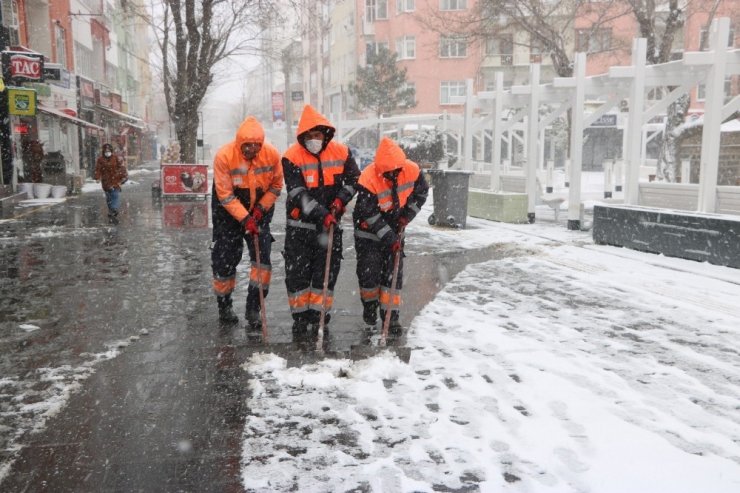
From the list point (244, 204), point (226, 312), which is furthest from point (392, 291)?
point (226, 312)

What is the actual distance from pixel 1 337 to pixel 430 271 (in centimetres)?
516

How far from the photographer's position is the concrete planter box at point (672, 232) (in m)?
9.21

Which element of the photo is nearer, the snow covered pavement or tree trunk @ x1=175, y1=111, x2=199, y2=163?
the snow covered pavement

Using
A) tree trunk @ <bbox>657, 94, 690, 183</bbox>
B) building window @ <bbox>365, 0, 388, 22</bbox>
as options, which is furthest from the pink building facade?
tree trunk @ <bbox>657, 94, 690, 183</bbox>

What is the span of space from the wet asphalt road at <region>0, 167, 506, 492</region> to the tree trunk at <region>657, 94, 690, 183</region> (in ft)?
42.3

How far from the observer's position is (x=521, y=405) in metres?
4.39

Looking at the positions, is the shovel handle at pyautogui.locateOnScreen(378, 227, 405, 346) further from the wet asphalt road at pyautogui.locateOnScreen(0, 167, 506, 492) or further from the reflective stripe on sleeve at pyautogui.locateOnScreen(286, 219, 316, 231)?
the reflective stripe on sleeve at pyautogui.locateOnScreen(286, 219, 316, 231)

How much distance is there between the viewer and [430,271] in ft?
30.2

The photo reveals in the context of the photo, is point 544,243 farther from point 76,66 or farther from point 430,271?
point 76,66

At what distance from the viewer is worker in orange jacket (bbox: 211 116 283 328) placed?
5863 millimetres

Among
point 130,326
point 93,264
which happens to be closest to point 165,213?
point 93,264

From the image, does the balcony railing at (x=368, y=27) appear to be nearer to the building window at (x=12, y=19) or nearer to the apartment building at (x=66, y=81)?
the apartment building at (x=66, y=81)

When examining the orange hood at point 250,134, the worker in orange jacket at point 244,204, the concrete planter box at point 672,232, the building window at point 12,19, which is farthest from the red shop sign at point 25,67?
the orange hood at point 250,134

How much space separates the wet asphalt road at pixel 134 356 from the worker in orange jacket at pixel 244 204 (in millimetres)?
443
